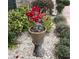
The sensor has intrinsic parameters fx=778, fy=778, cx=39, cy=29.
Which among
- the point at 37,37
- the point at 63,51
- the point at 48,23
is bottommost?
the point at 63,51

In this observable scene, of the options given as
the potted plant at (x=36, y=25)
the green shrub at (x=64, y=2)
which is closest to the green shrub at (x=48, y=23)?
the potted plant at (x=36, y=25)

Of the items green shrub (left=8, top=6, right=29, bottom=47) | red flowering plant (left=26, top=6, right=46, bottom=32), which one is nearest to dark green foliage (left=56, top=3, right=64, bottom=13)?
red flowering plant (left=26, top=6, right=46, bottom=32)

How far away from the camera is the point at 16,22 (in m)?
5.90

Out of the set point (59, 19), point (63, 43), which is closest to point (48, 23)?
point (59, 19)

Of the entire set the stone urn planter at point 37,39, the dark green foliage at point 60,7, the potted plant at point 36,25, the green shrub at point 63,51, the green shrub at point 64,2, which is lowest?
the green shrub at point 63,51

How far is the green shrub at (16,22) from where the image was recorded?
5.89 meters

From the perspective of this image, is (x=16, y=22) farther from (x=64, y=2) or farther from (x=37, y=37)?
(x=64, y=2)

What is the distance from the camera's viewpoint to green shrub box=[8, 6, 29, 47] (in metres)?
5.89

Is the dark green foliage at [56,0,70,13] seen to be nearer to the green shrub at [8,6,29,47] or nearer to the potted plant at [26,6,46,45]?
the potted plant at [26,6,46,45]

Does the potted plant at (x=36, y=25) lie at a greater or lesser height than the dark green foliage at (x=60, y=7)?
lesser

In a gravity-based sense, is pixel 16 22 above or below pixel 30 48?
above

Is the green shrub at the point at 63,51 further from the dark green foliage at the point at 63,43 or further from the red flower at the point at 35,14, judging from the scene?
Result: the red flower at the point at 35,14
